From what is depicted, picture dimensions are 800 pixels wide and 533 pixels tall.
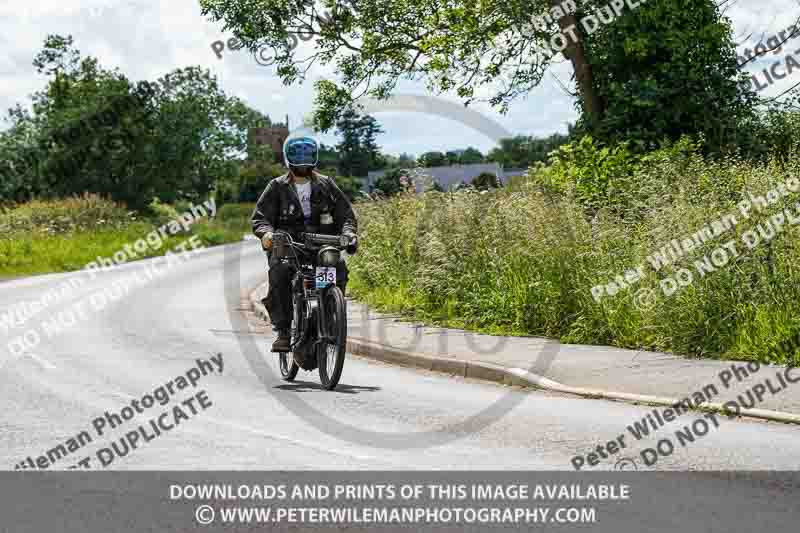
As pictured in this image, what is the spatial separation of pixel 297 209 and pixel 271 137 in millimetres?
104948

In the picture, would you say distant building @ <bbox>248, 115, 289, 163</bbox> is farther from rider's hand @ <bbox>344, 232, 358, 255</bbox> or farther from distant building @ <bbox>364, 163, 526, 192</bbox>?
rider's hand @ <bbox>344, 232, 358, 255</bbox>

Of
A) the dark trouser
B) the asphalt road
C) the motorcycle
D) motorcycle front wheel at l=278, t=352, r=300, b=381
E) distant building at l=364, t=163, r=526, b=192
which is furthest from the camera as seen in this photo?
distant building at l=364, t=163, r=526, b=192

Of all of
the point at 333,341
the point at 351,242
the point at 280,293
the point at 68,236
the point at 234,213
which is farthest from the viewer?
the point at 234,213

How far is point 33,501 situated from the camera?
21.1ft

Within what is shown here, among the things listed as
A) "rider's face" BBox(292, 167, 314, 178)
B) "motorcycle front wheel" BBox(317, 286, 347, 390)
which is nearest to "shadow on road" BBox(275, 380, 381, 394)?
Answer: "motorcycle front wheel" BBox(317, 286, 347, 390)

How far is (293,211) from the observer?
10547 mm

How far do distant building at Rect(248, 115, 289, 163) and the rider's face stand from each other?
299 ft

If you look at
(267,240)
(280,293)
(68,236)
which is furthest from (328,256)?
(68,236)

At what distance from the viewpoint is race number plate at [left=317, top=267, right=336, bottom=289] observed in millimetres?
10078

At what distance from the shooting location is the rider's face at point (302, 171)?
10500 millimetres

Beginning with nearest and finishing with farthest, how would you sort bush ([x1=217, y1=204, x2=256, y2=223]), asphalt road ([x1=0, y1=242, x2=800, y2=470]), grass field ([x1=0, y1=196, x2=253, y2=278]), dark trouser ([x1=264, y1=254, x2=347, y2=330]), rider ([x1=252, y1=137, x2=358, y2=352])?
asphalt road ([x1=0, y1=242, x2=800, y2=470])
rider ([x1=252, y1=137, x2=358, y2=352])
dark trouser ([x1=264, y1=254, x2=347, y2=330])
grass field ([x1=0, y1=196, x2=253, y2=278])
bush ([x1=217, y1=204, x2=256, y2=223])

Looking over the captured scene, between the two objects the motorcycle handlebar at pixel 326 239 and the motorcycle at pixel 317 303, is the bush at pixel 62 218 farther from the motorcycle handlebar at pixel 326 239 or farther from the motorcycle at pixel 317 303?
the motorcycle handlebar at pixel 326 239

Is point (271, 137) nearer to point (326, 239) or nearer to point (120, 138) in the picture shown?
point (120, 138)

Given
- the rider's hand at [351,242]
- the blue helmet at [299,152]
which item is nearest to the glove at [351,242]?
the rider's hand at [351,242]
